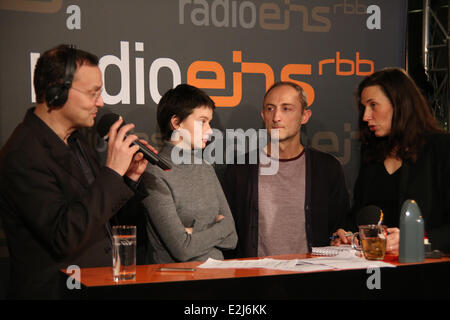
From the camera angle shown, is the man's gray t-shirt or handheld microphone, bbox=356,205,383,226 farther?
the man's gray t-shirt

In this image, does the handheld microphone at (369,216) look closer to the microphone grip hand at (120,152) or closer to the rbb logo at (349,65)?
A: the microphone grip hand at (120,152)

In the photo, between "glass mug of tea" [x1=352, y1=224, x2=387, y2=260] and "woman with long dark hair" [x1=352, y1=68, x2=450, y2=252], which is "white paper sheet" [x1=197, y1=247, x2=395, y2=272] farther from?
"woman with long dark hair" [x1=352, y1=68, x2=450, y2=252]

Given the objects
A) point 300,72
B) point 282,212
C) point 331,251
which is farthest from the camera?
point 300,72

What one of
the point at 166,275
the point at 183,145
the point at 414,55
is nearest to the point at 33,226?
the point at 166,275

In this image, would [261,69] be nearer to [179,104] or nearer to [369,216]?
[179,104]

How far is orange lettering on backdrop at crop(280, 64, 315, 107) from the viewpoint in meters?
3.96

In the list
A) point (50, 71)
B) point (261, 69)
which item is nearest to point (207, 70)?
point (261, 69)

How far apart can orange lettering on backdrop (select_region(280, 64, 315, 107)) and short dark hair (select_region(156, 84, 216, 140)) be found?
3.22 feet

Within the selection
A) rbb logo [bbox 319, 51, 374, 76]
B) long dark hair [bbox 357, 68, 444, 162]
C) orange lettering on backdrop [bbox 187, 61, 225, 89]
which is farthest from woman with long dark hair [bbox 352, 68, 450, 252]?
orange lettering on backdrop [bbox 187, 61, 225, 89]

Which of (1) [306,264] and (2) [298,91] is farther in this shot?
(2) [298,91]

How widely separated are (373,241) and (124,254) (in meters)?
1.18

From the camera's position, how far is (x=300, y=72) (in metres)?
4.01

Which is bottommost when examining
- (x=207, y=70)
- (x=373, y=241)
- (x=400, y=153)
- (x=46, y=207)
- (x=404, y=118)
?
(x=373, y=241)

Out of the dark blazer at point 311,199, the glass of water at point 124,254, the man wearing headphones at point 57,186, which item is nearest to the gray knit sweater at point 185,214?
the dark blazer at point 311,199
